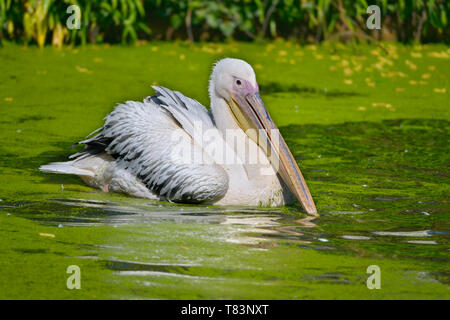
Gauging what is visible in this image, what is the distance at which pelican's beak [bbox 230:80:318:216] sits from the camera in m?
5.27

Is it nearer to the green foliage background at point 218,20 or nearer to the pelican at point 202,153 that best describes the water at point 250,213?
the pelican at point 202,153

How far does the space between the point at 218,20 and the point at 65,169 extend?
7.00 metres

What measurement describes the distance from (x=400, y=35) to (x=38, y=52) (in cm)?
547

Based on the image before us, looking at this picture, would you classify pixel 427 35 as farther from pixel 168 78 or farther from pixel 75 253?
pixel 75 253

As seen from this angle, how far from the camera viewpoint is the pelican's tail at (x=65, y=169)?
18.6 ft

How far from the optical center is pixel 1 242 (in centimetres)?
434

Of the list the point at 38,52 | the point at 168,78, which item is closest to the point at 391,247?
the point at 168,78

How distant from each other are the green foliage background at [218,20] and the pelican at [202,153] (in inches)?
215

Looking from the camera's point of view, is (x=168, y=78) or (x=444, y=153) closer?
(x=444, y=153)

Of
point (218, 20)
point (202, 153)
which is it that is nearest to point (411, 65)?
point (218, 20)

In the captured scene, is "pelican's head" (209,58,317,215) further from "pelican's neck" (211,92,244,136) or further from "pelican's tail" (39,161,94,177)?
"pelican's tail" (39,161,94,177)

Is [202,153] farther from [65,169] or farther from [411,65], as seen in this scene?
[411,65]

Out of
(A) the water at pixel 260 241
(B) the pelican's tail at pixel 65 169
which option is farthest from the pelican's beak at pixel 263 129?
(B) the pelican's tail at pixel 65 169
